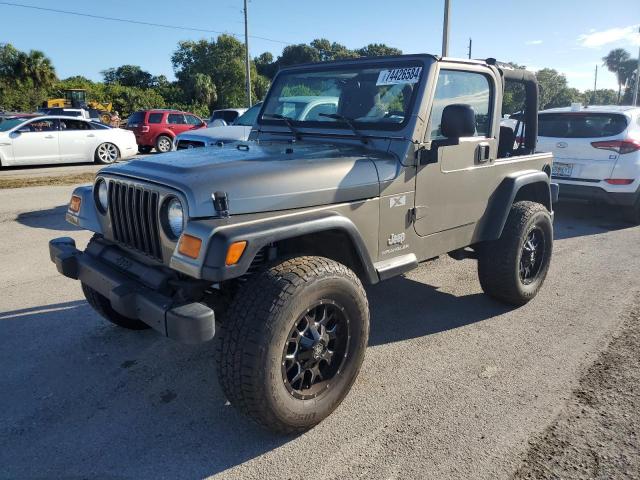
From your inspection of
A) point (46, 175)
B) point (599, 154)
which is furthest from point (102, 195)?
point (46, 175)

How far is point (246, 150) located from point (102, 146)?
40.7 ft

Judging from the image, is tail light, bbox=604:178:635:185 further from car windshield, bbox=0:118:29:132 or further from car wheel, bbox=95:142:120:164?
car windshield, bbox=0:118:29:132

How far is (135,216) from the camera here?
282 cm

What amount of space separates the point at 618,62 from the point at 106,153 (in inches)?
4264

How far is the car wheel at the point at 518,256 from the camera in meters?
4.12

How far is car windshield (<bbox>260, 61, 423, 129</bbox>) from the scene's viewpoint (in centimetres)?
341

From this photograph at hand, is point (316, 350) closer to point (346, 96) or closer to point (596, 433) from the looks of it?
point (596, 433)

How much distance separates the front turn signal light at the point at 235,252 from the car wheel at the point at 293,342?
213 mm

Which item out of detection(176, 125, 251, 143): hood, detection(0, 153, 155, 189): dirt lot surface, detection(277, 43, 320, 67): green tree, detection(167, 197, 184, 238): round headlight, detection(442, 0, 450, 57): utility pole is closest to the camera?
detection(167, 197, 184, 238): round headlight

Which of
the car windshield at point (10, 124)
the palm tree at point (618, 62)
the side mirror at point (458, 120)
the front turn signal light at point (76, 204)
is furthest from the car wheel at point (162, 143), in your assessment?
the palm tree at point (618, 62)

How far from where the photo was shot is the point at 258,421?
2523 millimetres

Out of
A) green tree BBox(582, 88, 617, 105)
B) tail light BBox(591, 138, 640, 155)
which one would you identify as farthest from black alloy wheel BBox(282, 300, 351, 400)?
green tree BBox(582, 88, 617, 105)

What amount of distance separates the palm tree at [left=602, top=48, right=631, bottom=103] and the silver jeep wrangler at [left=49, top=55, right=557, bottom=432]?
109m

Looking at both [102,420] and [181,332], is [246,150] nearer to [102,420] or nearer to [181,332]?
[181,332]
